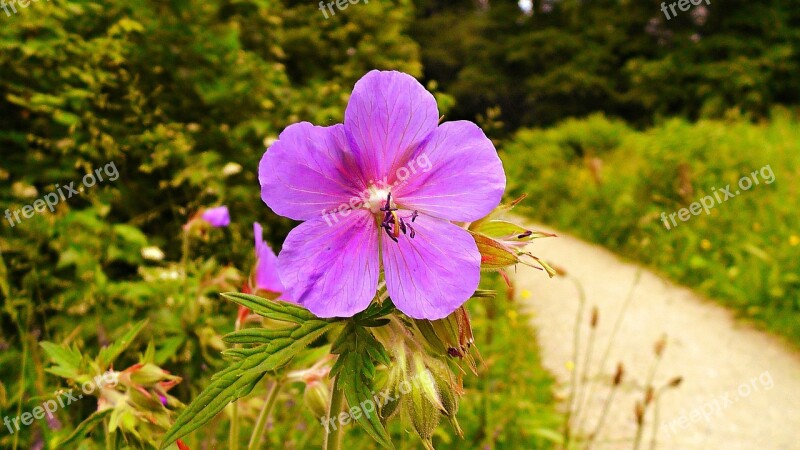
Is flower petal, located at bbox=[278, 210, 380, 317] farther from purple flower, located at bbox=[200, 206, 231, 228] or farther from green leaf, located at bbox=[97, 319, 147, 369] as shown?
purple flower, located at bbox=[200, 206, 231, 228]

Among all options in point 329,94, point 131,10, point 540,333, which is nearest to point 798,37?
point 540,333

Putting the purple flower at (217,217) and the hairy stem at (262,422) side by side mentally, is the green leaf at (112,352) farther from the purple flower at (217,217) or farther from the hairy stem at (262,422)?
the purple flower at (217,217)

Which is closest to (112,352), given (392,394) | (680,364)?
(392,394)

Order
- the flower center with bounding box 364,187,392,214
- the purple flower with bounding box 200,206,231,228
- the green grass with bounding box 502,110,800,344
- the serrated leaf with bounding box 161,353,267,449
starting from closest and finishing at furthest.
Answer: the serrated leaf with bounding box 161,353,267,449
the flower center with bounding box 364,187,392,214
the purple flower with bounding box 200,206,231,228
the green grass with bounding box 502,110,800,344

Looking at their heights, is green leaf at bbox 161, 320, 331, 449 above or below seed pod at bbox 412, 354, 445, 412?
above

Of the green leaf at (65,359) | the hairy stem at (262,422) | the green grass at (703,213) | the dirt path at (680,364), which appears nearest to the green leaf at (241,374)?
the hairy stem at (262,422)

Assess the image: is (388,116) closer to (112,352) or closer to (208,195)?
(112,352)

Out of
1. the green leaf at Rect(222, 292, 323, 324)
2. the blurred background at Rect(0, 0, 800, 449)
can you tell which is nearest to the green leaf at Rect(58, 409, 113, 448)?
the blurred background at Rect(0, 0, 800, 449)
